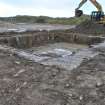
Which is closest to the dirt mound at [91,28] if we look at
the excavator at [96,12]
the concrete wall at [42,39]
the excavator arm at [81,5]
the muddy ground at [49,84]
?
the excavator at [96,12]

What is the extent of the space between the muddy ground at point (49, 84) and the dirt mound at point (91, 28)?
14.7 metres

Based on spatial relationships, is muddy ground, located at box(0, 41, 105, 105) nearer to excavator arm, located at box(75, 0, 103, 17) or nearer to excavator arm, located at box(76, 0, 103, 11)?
excavator arm, located at box(75, 0, 103, 17)

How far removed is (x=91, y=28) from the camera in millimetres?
25016

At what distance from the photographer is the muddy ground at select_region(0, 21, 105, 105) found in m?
6.48

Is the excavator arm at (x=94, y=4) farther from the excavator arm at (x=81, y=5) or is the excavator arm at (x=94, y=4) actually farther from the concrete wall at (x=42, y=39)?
the concrete wall at (x=42, y=39)

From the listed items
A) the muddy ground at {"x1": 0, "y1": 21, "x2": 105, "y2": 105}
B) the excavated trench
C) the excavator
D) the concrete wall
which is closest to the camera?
the muddy ground at {"x1": 0, "y1": 21, "x2": 105, "y2": 105}

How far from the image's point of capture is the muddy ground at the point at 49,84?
6480 mm

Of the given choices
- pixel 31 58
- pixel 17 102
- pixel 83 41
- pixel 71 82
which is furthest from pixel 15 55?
pixel 83 41

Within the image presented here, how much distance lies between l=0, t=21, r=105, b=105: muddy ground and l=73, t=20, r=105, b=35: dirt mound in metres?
14.7

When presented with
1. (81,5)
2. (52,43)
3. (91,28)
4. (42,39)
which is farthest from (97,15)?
(42,39)

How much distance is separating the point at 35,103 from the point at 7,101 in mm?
668

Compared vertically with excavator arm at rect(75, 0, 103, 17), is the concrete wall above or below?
below

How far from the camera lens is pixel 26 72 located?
8.26 metres

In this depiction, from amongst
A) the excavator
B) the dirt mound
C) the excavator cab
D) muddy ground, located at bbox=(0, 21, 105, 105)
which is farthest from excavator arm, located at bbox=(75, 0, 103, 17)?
muddy ground, located at bbox=(0, 21, 105, 105)
